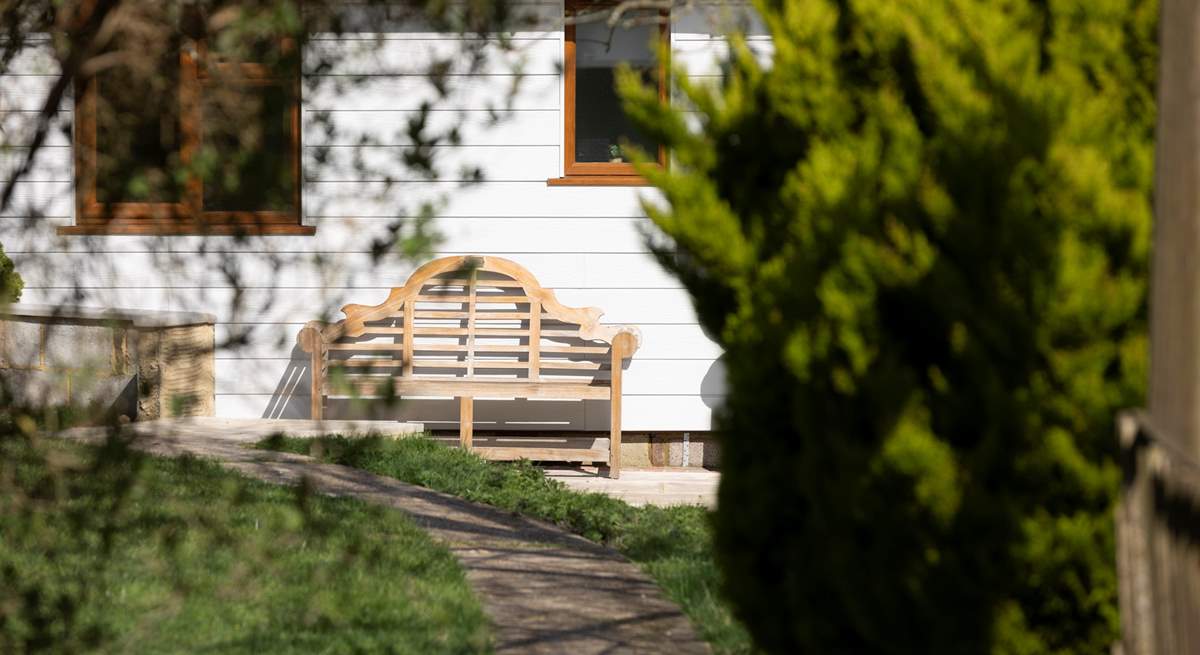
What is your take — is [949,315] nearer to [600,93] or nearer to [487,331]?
[487,331]

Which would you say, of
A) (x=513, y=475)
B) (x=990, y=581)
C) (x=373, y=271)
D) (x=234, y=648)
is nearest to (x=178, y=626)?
(x=234, y=648)

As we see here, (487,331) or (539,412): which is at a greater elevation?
(487,331)

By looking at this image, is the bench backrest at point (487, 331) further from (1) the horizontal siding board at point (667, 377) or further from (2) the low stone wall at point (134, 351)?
(2) the low stone wall at point (134, 351)

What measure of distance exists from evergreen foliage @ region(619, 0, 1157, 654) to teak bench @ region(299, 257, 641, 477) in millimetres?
6181

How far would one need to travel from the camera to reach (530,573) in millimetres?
5730

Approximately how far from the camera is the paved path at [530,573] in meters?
4.71

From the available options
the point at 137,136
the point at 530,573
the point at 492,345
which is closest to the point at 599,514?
the point at 530,573

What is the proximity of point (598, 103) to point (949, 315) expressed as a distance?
7877mm

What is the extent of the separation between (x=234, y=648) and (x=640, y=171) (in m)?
2.00

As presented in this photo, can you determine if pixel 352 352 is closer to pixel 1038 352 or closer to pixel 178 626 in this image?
pixel 178 626

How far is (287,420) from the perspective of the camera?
10.2 metres

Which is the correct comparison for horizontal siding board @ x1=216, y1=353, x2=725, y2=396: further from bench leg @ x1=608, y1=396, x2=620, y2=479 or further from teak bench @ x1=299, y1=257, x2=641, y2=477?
bench leg @ x1=608, y1=396, x2=620, y2=479

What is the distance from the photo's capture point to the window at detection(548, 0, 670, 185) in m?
10.2

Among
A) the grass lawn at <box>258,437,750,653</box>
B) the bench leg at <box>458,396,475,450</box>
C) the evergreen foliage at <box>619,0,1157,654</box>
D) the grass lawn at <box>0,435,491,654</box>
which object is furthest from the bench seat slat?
the evergreen foliage at <box>619,0,1157,654</box>
